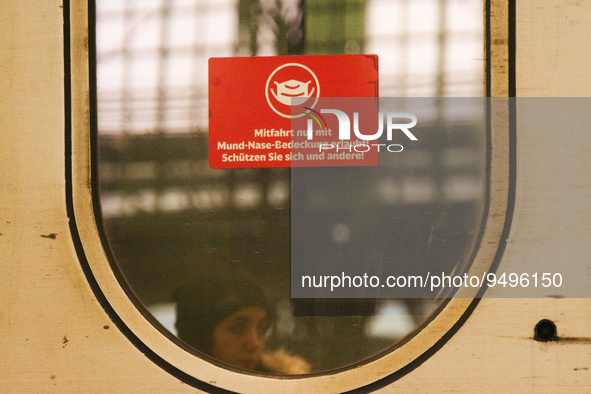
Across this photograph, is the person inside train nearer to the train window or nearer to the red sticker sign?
the train window

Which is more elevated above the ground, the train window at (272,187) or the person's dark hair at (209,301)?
the train window at (272,187)

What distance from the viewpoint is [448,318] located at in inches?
40.4

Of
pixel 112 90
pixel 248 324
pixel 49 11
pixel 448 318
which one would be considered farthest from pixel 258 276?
pixel 49 11

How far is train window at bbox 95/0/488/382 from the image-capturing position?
1.03 metres

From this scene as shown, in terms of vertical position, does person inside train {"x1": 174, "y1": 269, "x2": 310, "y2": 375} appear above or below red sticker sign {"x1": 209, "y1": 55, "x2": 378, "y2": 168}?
below

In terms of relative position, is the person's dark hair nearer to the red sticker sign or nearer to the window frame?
the window frame

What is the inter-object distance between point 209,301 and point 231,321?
0.26ft

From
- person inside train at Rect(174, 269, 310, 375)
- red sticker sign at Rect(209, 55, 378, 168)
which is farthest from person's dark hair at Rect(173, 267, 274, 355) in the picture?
red sticker sign at Rect(209, 55, 378, 168)

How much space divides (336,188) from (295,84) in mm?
289

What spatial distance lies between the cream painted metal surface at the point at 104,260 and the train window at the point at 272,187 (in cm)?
5

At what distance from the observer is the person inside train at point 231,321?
105cm

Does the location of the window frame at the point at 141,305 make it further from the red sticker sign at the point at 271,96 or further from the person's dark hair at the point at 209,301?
the red sticker sign at the point at 271,96

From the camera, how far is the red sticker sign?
1.03 m

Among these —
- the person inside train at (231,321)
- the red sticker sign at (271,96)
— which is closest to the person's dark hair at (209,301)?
the person inside train at (231,321)
